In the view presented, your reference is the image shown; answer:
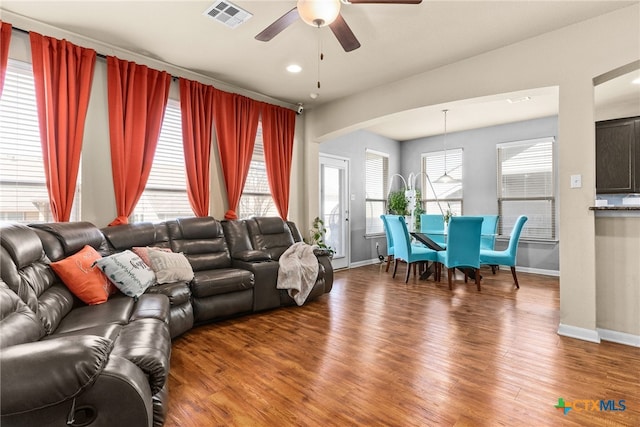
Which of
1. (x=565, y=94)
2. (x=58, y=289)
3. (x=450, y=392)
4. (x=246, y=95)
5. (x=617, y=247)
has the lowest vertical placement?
(x=450, y=392)

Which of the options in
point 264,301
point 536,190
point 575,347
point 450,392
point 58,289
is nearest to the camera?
point 450,392

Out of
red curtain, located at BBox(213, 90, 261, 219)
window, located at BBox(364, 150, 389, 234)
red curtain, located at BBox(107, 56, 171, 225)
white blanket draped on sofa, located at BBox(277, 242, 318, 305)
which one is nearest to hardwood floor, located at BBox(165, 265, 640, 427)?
white blanket draped on sofa, located at BBox(277, 242, 318, 305)

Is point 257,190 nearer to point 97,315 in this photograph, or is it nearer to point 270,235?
point 270,235

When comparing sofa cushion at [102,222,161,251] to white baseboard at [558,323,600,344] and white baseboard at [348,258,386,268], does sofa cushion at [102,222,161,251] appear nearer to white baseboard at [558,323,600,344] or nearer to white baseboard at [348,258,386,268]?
white baseboard at [348,258,386,268]

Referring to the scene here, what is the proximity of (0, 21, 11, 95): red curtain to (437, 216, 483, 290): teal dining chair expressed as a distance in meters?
4.82

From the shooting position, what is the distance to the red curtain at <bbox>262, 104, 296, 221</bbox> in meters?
4.76

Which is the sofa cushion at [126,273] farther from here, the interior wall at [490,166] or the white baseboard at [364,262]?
the interior wall at [490,166]

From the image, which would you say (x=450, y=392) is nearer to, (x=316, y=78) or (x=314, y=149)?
(x=316, y=78)

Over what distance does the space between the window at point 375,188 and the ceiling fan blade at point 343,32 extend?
14.0ft

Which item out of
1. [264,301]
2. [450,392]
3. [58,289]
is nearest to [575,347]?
[450,392]

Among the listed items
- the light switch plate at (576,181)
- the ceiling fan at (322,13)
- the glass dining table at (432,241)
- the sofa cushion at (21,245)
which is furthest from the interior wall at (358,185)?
the sofa cushion at (21,245)

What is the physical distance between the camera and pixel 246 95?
4.58 meters

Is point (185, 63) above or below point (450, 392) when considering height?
above

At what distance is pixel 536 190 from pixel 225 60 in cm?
557
